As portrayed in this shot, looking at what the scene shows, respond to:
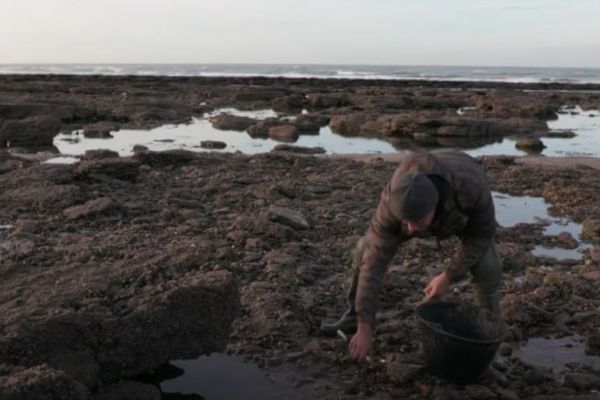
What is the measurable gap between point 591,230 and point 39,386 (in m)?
7.01

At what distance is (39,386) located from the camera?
3.19m

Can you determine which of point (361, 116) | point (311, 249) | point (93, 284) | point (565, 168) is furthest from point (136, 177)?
point (361, 116)

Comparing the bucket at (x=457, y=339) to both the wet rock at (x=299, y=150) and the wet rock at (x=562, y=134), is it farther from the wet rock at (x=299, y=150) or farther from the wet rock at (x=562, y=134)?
the wet rock at (x=562, y=134)

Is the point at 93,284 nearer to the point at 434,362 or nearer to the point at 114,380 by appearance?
the point at 114,380

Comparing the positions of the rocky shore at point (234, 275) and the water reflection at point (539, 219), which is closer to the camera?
the rocky shore at point (234, 275)

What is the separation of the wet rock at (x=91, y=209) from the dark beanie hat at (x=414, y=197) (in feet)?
18.7

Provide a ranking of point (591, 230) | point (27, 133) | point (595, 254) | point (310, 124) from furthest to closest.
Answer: point (310, 124)
point (27, 133)
point (591, 230)
point (595, 254)

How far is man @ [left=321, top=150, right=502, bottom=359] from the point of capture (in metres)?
3.26

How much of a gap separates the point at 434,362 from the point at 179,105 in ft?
83.2

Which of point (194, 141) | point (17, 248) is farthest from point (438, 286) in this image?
point (194, 141)

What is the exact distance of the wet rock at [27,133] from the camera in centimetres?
1673

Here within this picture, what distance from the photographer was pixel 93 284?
4660 mm

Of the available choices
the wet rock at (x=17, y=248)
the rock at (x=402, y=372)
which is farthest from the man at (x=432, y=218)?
the wet rock at (x=17, y=248)

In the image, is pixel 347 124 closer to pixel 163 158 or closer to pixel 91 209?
pixel 163 158
